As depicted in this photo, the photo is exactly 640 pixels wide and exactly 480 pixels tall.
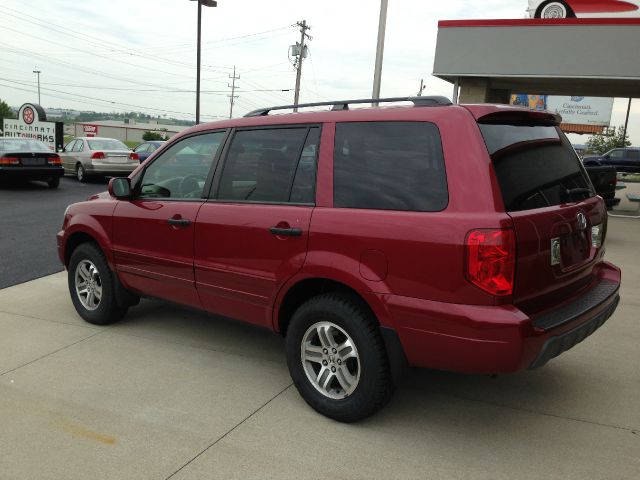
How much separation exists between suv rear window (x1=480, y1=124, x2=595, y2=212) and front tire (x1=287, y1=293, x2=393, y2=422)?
1013mm

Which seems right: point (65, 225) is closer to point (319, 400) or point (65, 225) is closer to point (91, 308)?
point (91, 308)

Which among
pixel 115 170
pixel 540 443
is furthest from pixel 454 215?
pixel 115 170

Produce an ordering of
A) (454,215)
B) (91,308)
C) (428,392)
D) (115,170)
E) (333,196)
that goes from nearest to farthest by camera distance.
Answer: (454,215) < (333,196) < (428,392) < (91,308) < (115,170)

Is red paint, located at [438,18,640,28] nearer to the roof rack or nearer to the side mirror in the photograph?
the roof rack

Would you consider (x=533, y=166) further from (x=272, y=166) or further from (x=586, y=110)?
(x=586, y=110)

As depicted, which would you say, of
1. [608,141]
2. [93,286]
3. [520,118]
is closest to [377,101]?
[520,118]

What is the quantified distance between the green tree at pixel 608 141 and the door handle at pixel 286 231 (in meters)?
52.3

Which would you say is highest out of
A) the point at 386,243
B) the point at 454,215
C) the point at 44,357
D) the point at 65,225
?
the point at 454,215

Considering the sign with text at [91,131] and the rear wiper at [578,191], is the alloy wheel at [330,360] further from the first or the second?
the sign with text at [91,131]

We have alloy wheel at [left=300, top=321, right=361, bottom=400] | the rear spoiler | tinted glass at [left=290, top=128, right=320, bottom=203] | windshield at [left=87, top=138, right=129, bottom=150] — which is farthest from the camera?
windshield at [left=87, top=138, right=129, bottom=150]

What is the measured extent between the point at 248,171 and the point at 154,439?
1755 mm

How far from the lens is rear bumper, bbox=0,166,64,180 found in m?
15.2

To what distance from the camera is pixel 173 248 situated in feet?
13.8

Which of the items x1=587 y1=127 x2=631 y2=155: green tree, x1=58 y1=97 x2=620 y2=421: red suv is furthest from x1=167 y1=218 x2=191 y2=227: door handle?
x1=587 y1=127 x2=631 y2=155: green tree
